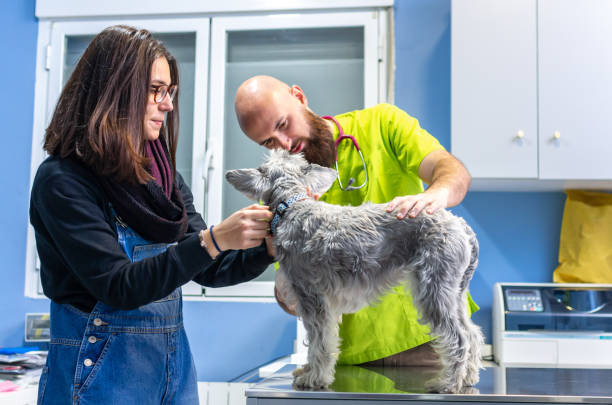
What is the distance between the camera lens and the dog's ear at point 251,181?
128 centimetres

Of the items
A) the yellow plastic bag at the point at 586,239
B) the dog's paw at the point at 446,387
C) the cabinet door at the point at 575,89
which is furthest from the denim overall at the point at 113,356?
the yellow plastic bag at the point at 586,239

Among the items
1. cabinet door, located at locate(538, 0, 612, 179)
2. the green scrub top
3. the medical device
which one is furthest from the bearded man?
cabinet door, located at locate(538, 0, 612, 179)

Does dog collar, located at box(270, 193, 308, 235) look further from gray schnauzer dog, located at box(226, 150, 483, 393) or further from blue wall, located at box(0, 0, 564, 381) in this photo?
blue wall, located at box(0, 0, 564, 381)

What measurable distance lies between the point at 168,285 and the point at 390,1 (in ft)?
7.53

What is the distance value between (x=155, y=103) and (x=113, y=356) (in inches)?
22.4

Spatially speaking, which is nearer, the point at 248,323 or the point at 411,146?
the point at 411,146

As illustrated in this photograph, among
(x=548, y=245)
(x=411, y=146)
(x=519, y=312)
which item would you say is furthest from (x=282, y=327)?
(x=411, y=146)

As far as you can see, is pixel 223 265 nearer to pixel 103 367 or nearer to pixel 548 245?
pixel 103 367

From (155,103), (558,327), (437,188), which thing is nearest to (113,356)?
(155,103)

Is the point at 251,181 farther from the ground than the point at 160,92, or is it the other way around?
the point at 160,92

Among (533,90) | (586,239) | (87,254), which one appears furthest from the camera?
(586,239)

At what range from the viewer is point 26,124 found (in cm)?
325

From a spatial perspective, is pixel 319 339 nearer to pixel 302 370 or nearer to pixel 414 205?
pixel 302 370

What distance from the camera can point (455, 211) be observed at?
291 centimetres
